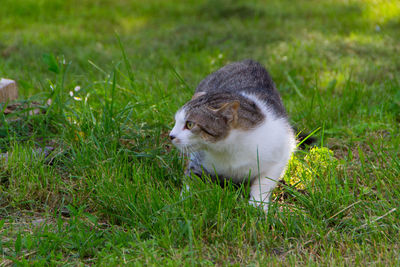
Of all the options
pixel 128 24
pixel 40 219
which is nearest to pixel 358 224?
pixel 40 219

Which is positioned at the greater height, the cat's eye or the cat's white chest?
the cat's eye

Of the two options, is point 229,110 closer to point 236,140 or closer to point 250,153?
point 236,140

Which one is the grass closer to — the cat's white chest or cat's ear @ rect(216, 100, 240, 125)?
the cat's white chest

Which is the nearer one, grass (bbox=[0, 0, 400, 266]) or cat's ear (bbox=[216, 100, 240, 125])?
grass (bbox=[0, 0, 400, 266])

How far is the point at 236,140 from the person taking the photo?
104 inches

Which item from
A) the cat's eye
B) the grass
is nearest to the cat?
the cat's eye

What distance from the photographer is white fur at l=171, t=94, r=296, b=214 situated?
2626mm

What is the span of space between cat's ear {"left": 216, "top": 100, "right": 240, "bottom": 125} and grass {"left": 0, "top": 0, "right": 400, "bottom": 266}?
1.28 ft

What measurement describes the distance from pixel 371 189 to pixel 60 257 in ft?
5.77

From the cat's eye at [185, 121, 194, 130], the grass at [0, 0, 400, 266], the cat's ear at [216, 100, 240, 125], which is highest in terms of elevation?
the cat's ear at [216, 100, 240, 125]

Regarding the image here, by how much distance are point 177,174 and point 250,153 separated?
1.79ft

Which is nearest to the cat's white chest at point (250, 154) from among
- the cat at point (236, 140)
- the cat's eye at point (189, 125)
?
the cat at point (236, 140)

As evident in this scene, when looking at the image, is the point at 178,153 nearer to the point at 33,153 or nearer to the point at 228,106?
the point at 228,106

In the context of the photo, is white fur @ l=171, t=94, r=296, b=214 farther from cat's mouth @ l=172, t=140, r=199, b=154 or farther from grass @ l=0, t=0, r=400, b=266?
grass @ l=0, t=0, r=400, b=266
